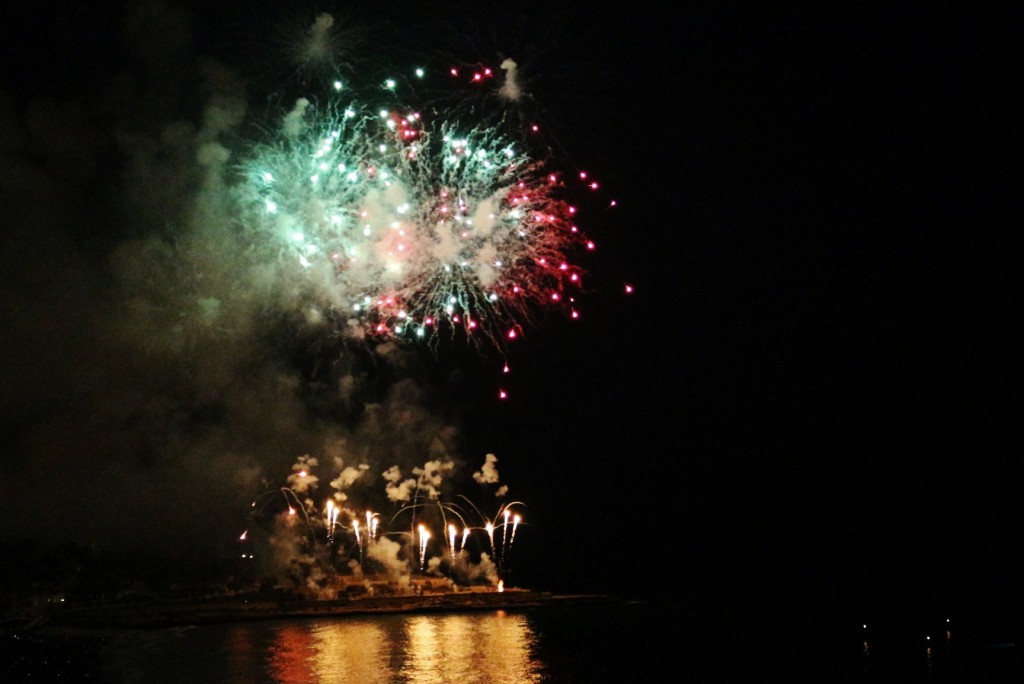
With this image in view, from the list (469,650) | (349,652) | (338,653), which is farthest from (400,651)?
(469,650)

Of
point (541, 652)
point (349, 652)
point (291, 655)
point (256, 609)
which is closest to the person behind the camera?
point (291, 655)

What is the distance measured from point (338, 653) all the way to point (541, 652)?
4.07 meters

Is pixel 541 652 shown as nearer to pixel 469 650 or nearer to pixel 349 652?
pixel 469 650

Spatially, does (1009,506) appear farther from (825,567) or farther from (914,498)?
(825,567)

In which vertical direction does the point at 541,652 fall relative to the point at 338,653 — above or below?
below

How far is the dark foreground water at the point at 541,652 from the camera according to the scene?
14.4 metres

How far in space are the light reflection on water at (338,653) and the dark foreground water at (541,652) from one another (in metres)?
0.03

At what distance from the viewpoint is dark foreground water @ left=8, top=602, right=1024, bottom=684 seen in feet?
47.3

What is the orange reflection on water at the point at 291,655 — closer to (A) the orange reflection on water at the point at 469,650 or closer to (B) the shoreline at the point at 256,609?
(A) the orange reflection on water at the point at 469,650

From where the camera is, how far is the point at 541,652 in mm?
17000

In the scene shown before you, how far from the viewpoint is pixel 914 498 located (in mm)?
46062

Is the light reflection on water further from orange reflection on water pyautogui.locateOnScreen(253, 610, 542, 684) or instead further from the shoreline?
the shoreline

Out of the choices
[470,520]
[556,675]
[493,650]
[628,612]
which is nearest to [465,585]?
[470,520]

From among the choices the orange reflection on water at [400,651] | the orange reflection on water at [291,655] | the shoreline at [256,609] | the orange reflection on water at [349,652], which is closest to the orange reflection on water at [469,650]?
the orange reflection on water at [400,651]
